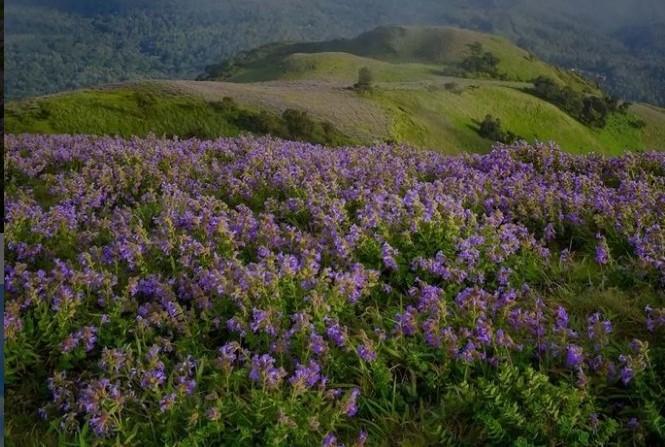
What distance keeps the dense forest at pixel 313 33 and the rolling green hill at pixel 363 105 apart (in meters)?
2.83

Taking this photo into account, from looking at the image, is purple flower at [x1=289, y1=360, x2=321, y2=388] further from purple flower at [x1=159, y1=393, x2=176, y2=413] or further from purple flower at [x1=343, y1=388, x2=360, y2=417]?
purple flower at [x1=159, y1=393, x2=176, y2=413]

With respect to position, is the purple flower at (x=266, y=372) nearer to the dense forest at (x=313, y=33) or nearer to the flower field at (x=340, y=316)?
the flower field at (x=340, y=316)

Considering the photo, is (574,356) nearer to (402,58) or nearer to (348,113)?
(348,113)

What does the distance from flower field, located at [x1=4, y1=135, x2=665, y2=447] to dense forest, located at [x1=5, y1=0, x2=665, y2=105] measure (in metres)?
3.73

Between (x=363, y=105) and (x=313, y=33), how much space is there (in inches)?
1616

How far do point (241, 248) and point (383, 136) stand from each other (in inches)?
939

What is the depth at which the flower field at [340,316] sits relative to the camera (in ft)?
13.4

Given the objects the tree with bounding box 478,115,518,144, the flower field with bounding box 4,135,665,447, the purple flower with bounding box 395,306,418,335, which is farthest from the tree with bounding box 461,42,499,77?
the purple flower with bounding box 395,306,418,335

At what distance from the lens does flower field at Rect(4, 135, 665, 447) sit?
4.07 meters

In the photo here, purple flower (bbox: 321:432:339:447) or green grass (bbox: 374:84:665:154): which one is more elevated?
purple flower (bbox: 321:432:339:447)

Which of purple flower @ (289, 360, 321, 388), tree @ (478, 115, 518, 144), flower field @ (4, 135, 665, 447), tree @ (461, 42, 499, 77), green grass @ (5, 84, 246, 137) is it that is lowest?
tree @ (461, 42, 499, 77)

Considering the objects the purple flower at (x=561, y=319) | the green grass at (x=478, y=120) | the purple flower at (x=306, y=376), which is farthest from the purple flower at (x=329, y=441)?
the green grass at (x=478, y=120)

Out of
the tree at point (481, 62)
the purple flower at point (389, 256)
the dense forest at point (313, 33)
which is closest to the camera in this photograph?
the purple flower at point (389, 256)

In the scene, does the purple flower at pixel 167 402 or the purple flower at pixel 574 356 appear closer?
the purple flower at pixel 167 402
